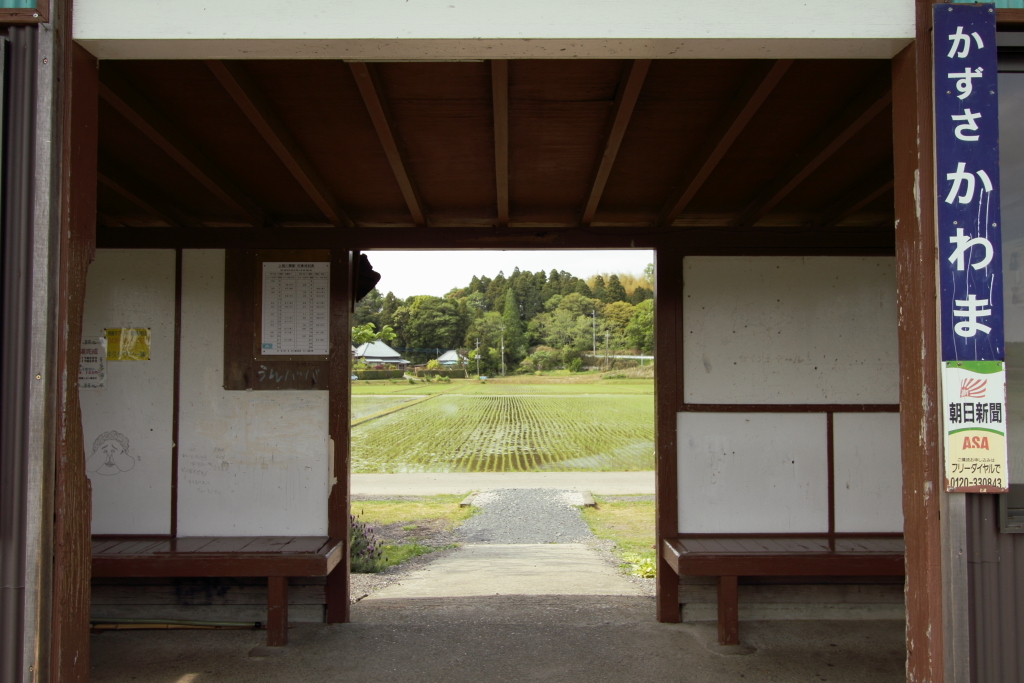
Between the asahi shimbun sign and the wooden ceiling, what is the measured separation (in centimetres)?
59

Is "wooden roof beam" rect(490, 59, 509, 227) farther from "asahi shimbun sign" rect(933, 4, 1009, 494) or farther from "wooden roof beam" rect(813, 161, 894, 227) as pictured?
"wooden roof beam" rect(813, 161, 894, 227)

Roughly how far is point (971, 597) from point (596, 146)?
2499 millimetres

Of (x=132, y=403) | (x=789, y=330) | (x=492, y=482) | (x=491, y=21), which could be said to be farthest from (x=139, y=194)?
(x=492, y=482)

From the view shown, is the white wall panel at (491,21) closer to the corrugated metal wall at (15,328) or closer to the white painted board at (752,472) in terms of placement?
the corrugated metal wall at (15,328)

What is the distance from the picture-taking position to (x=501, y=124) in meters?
3.15

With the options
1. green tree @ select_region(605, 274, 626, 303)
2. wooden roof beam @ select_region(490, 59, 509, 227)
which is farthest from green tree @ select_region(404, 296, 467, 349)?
wooden roof beam @ select_region(490, 59, 509, 227)

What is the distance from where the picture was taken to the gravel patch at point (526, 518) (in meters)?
8.48

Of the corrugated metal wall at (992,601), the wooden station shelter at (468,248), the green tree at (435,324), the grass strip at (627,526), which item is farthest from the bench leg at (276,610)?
the green tree at (435,324)

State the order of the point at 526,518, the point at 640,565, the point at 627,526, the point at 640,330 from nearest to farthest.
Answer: the point at 640,565 → the point at 627,526 → the point at 526,518 → the point at 640,330

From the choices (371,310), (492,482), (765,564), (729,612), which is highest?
(371,310)

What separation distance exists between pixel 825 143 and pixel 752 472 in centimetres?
225

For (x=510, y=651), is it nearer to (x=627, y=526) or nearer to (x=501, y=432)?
(x=627, y=526)

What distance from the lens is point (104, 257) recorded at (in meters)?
4.68

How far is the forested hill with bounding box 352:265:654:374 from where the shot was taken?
267ft
